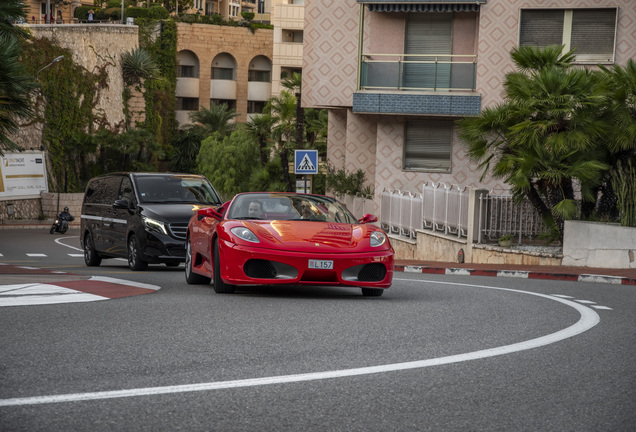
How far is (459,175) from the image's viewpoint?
1200 inches

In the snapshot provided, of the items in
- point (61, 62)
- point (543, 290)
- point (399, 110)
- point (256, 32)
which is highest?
point (256, 32)

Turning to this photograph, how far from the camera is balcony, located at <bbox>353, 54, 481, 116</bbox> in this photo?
29562 millimetres

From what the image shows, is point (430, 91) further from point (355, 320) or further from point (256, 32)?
point (256, 32)

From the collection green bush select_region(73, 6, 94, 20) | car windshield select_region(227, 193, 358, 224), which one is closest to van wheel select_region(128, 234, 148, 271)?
car windshield select_region(227, 193, 358, 224)

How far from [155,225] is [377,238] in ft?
21.3

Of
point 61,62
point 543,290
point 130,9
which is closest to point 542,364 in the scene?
point 543,290

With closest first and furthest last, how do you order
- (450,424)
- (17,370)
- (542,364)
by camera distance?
(450,424) < (17,370) < (542,364)

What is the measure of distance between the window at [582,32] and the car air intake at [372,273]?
749 inches

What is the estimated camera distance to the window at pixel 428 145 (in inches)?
1207

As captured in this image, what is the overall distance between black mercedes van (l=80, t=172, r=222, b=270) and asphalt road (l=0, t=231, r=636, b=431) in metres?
6.03

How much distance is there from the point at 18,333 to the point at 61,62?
200 ft

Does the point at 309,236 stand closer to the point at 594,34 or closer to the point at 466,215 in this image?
the point at 466,215

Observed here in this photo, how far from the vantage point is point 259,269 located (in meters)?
10.9

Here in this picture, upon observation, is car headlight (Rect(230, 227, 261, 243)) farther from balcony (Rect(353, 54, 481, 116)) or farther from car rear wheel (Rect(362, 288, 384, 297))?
balcony (Rect(353, 54, 481, 116))
